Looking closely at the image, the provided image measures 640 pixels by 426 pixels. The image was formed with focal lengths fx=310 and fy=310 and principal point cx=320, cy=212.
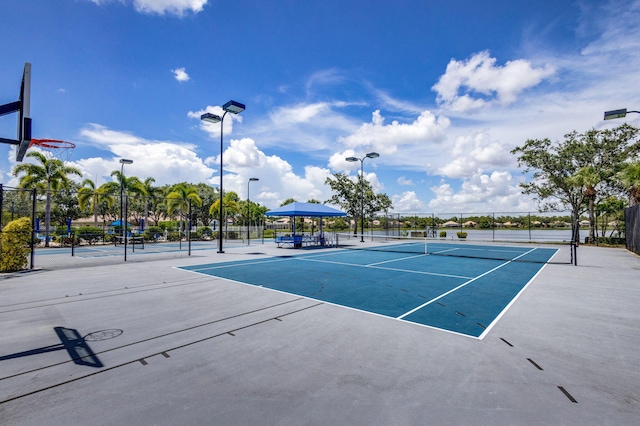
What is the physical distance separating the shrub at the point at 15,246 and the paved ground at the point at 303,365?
688cm

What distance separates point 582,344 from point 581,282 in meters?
7.15

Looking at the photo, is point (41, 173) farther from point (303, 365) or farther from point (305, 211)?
point (303, 365)

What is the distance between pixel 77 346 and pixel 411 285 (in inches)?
348

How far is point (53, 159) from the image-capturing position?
30.5 meters

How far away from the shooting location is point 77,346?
534 cm

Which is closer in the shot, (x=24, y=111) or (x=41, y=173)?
(x=24, y=111)

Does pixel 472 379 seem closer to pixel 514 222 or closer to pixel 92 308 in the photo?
pixel 92 308

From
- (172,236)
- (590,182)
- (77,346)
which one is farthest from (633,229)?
(172,236)

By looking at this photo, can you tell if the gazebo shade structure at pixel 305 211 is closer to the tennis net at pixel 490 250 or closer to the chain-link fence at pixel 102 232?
the tennis net at pixel 490 250

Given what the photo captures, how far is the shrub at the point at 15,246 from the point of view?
42.3 ft

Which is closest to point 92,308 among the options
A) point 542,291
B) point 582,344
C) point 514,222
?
point 582,344

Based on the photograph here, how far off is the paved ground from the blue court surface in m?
0.57

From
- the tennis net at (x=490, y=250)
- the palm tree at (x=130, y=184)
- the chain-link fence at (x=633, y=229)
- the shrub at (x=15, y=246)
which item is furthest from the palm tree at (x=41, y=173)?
the chain-link fence at (x=633, y=229)

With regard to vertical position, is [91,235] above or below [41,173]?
below
